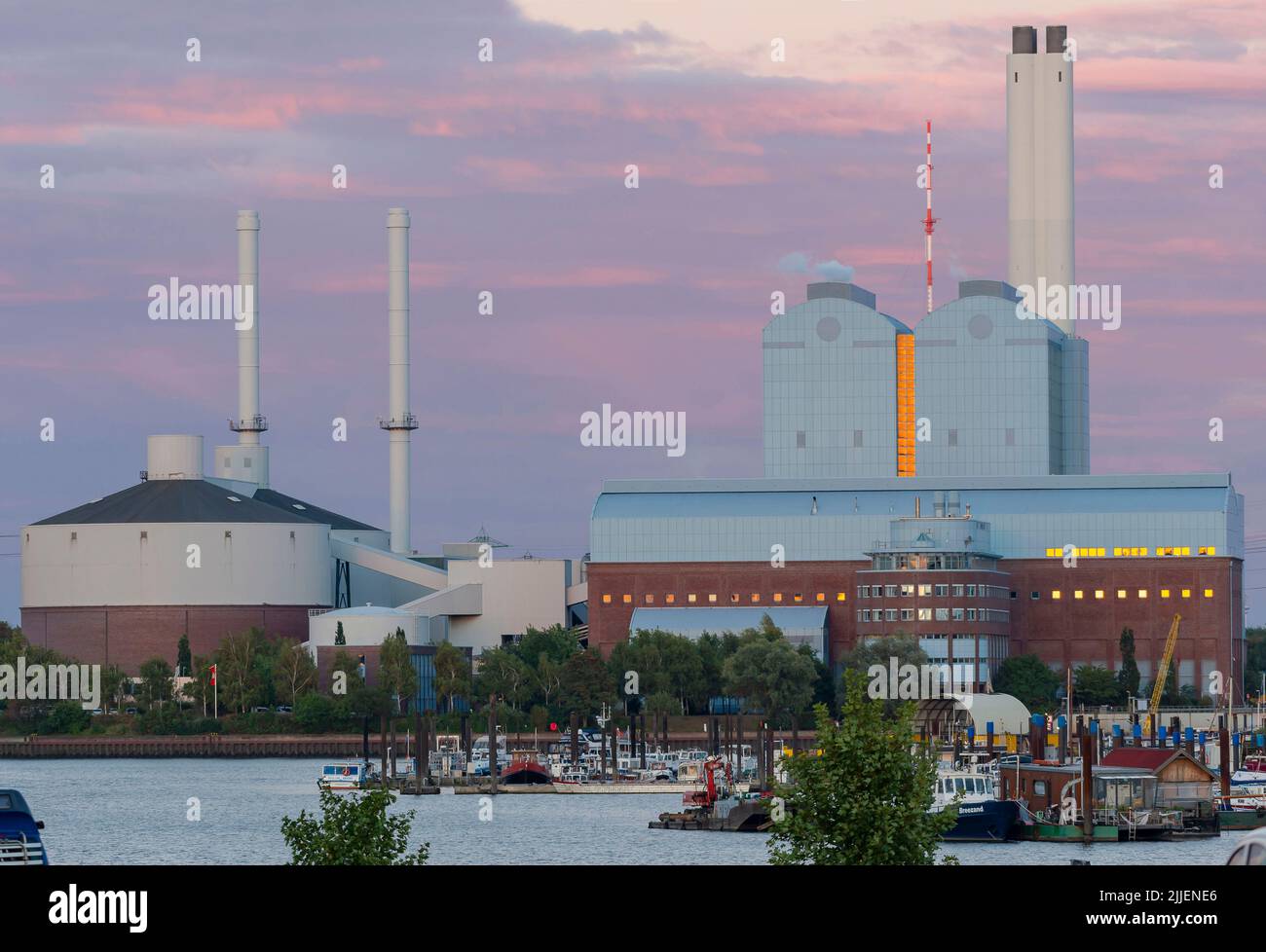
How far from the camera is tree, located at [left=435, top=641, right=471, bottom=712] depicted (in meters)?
174

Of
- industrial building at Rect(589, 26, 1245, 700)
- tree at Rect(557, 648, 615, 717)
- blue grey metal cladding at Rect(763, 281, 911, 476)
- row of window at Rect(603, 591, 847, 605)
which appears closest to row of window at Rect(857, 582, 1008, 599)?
industrial building at Rect(589, 26, 1245, 700)

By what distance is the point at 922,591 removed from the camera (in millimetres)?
165000

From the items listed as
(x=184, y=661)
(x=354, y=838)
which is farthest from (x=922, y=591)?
(x=354, y=838)

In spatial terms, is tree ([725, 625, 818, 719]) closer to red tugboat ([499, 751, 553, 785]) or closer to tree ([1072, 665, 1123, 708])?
tree ([1072, 665, 1123, 708])

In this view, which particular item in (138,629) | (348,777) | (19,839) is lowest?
(348,777)

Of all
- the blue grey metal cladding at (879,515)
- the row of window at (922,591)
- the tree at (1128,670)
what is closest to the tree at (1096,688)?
the tree at (1128,670)

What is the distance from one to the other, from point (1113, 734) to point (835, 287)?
6206 centimetres

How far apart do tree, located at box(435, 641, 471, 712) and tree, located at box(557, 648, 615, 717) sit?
10051 mm

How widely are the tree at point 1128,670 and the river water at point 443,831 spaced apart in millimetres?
60176

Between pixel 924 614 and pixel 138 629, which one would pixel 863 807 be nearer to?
pixel 924 614

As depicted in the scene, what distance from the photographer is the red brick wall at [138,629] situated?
19012cm

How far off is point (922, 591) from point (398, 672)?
37.7m
